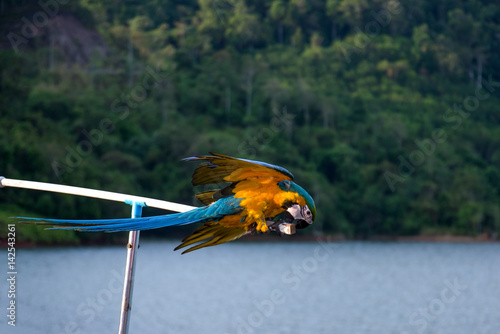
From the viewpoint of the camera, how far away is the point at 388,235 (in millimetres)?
48469

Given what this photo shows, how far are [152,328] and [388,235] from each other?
1291 inches

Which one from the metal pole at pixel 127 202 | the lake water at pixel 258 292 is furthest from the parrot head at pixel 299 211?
the lake water at pixel 258 292

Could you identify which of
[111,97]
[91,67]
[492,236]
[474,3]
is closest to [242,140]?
[111,97]
